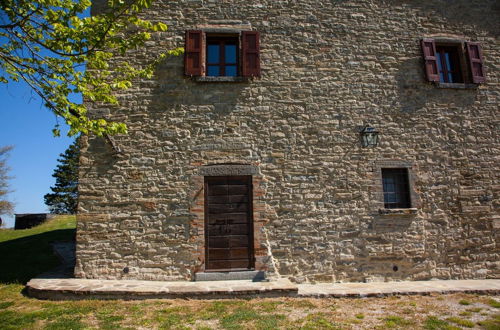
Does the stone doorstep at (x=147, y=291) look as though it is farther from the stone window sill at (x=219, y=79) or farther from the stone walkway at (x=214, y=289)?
the stone window sill at (x=219, y=79)

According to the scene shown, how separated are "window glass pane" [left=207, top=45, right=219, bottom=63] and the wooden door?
9.09ft

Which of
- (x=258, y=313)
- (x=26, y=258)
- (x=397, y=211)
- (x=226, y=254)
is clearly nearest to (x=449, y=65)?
(x=397, y=211)

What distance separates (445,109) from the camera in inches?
293

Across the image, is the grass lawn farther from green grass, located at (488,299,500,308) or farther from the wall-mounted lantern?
the wall-mounted lantern

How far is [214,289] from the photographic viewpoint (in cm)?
543

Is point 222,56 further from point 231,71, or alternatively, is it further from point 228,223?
point 228,223

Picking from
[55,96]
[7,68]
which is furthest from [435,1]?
[7,68]

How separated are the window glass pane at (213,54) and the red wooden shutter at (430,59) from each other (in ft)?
16.3

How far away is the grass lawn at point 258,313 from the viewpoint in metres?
4.27

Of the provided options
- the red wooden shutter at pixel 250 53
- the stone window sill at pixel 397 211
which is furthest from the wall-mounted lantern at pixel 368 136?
the red wooden shutter at pixel 250 53

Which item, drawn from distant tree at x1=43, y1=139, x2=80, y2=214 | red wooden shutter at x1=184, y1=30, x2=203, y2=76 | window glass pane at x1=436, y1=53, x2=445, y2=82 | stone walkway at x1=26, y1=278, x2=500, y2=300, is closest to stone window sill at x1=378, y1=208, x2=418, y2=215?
stone walkway at x1=26, y1=278, x2=500, y2=300

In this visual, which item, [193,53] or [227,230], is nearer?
[227,230]

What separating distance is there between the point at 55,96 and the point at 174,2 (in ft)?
12.5

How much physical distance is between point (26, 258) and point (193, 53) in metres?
6.64
